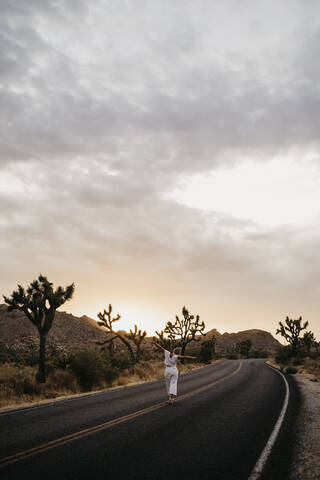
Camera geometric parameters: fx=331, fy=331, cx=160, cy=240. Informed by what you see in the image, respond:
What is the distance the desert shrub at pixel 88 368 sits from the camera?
17219mm

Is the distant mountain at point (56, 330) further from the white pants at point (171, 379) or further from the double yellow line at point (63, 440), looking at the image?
the double yellow line at point (63, 440)

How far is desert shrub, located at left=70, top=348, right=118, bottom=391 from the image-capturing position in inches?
678

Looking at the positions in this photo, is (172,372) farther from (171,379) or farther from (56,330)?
→ (56,330)

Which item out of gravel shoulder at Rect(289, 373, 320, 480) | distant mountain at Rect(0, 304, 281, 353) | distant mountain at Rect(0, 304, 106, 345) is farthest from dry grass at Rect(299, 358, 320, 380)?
distant mountain at Rect(0, 304, 106, 345)

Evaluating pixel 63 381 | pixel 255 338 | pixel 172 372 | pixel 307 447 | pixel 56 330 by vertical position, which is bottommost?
pixel 255 338

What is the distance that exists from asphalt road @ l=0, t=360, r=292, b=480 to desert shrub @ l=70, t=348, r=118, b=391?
20.7ft

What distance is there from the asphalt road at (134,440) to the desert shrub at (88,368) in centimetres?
632

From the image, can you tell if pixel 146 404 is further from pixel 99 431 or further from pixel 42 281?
pixel 42 281

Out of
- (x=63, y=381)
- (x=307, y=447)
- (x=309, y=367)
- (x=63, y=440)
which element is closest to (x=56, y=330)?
(x=309, y=367)

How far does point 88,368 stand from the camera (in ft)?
57.1

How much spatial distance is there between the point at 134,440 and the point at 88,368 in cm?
1176

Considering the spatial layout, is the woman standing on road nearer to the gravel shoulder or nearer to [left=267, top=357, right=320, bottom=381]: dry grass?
the gravel shoulder

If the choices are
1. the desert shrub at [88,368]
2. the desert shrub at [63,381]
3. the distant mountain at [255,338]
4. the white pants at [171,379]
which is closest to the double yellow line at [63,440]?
the white pants at [171,379]

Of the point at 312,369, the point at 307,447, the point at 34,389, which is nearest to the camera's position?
the point at 307,447
